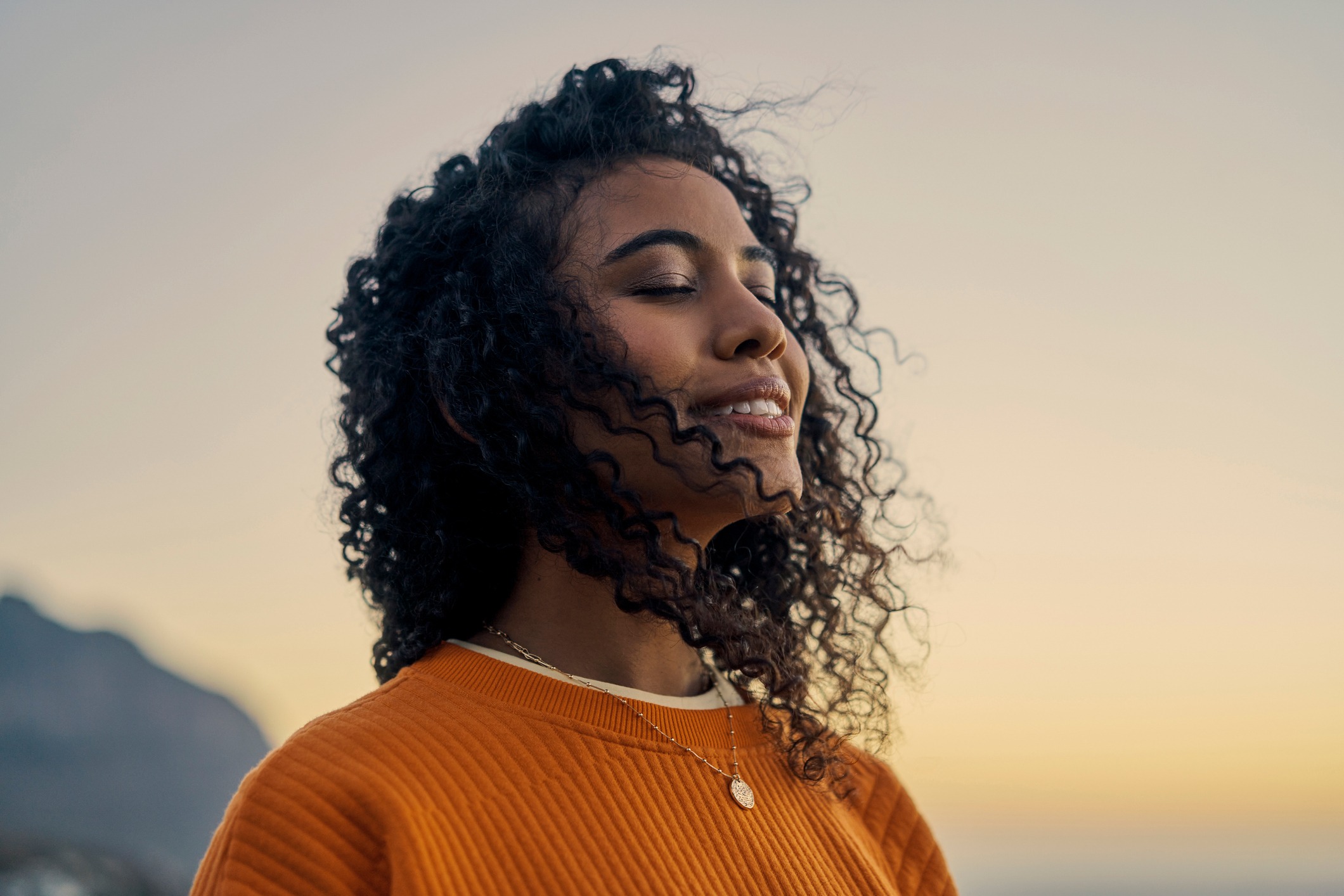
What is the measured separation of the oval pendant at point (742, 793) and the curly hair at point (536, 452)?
0.20 metres

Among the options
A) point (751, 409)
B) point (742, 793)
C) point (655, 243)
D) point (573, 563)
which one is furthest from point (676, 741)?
point (655, 243)

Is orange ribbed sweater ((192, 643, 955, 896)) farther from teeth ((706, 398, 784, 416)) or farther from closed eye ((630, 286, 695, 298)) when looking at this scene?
closed eye ((630, 286, 695, 298))

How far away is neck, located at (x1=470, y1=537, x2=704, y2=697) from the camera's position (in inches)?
69.4

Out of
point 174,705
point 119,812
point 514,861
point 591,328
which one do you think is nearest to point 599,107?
point 591,328

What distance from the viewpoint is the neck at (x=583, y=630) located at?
1764 millimetres

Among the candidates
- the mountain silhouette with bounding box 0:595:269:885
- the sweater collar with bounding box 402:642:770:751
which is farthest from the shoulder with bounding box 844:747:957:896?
the mountain silhouette with bounding box 0:595:269:885

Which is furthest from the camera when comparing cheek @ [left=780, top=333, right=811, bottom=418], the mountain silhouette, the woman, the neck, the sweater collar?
the mountain silhouette

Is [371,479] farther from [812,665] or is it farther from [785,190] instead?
[785,190]

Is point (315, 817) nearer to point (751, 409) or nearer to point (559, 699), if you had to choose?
point (559, 699)

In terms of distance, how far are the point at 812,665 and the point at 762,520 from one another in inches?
14.2

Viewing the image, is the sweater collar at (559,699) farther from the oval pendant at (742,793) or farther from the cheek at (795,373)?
the cheek at (795,373)

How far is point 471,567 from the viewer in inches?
74.3

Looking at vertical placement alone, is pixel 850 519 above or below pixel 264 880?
above

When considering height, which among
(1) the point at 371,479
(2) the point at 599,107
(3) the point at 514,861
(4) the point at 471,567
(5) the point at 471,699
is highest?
(2) the point at 599,107
